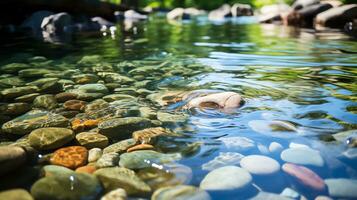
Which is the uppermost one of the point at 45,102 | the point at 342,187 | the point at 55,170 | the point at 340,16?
the point at 340,16

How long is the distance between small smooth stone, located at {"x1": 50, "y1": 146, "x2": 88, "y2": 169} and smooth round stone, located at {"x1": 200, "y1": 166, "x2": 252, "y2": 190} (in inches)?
27.0

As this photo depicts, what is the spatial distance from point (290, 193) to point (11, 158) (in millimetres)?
1356

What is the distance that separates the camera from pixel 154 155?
1.87 meters

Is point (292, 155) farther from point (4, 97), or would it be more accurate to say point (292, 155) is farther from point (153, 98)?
point (4, 97)

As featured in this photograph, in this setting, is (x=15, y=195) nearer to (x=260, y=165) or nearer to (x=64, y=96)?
(x=260, y=165)

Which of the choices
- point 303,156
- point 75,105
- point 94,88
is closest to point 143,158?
point 303,156

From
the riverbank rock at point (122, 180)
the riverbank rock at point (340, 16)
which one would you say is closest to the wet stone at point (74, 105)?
the riverbank rock at point (122, 180)

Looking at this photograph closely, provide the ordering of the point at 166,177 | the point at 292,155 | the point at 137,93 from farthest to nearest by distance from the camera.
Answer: the point at 137,93 < the point at 292,155 < the point at 166,177

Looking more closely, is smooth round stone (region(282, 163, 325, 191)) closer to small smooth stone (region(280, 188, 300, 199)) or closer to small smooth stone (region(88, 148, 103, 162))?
small smooth stone (region(280, 188, 300, 199))

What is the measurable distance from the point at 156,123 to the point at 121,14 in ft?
53.0

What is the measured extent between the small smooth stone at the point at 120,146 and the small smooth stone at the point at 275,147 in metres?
0.81

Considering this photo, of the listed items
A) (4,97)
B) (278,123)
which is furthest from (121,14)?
(278,123)

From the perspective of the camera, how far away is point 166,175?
66.1 inches

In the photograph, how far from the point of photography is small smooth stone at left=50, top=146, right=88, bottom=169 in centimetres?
180
